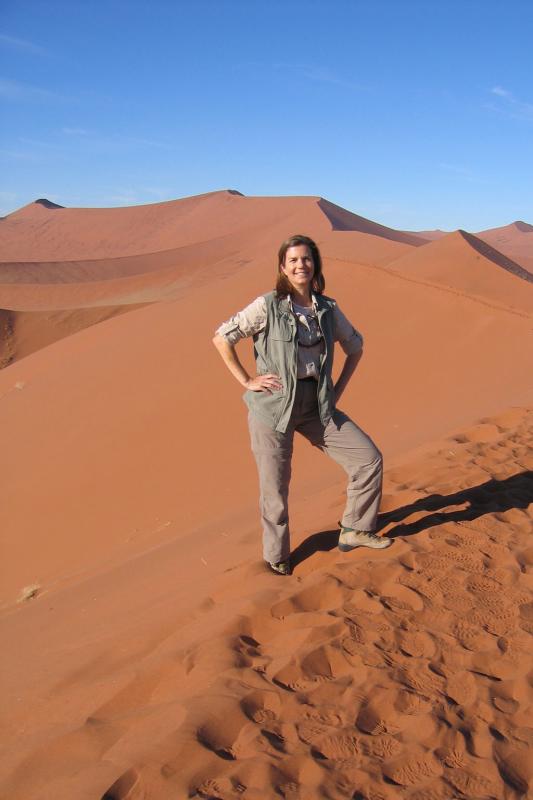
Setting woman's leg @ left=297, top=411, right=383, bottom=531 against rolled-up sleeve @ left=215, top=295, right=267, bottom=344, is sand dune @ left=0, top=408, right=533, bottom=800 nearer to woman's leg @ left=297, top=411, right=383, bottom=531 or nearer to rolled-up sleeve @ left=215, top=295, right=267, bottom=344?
woman's leg @ left=297, top=411, right=383, bottom=531

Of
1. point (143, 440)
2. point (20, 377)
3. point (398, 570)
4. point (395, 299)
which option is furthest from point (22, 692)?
point (20, 377)

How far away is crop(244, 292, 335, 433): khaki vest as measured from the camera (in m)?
3.40

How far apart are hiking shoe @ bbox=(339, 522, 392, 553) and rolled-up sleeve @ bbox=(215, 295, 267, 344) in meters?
1.19

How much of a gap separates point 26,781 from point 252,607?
3.95 feet

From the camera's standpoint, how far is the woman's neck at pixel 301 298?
3471mm

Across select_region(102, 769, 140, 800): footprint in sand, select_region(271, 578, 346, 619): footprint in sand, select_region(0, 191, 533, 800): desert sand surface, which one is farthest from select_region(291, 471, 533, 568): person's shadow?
select_region(102, 769, 140, 800): footprint in sand

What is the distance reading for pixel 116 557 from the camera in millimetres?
6117

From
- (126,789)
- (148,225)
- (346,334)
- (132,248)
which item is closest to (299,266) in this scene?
(346,334)

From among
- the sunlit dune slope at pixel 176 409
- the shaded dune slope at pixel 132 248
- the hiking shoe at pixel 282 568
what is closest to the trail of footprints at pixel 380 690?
the hiking shoe at pixel 282 568

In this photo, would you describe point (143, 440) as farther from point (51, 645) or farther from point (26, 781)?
point (26, 781)

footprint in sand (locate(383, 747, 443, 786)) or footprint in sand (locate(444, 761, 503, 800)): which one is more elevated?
footprint in sand (locate(383, 747, 443, 786))

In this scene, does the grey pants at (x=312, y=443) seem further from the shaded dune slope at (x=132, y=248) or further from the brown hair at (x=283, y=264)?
the shaded dune slope at (x=132, y=248)

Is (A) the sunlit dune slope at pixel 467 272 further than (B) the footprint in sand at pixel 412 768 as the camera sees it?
Yes

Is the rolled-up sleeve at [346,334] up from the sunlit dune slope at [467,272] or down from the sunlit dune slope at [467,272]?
up
